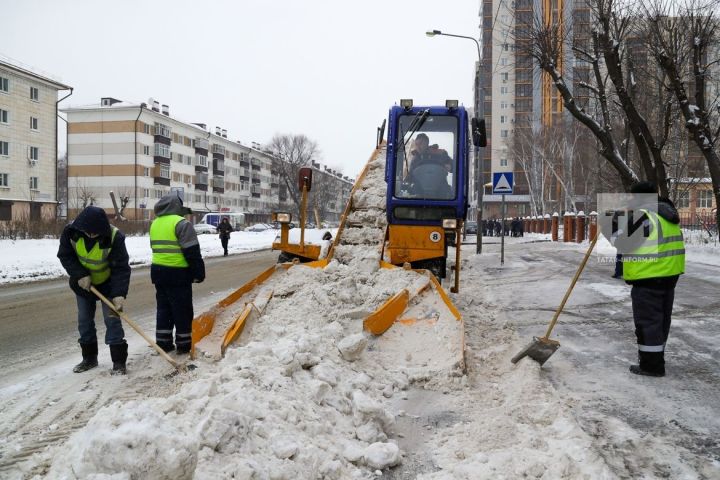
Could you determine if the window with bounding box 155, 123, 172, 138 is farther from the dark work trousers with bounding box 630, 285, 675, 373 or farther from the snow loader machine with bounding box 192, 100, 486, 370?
the dark work trousers with bounding box 630, 285, 675, 373

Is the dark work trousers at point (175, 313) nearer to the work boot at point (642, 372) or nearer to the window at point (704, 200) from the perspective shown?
the work boot at point (642, 372)

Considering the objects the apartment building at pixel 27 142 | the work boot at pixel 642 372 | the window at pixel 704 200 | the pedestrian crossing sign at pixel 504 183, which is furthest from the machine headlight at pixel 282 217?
the window at pixel 704 200

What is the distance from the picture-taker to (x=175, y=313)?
5.67m

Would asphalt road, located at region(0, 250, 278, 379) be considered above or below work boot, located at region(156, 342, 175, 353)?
below

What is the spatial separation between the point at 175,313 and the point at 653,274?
4.55 m

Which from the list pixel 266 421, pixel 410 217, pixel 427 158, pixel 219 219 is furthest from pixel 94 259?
pixel 219 219

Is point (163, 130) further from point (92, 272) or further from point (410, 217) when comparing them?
point (92, 272)

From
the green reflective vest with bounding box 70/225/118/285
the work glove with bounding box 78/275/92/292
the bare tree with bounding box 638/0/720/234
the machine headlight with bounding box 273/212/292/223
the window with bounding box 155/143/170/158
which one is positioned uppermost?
the window with bounding box 155/143/170/158

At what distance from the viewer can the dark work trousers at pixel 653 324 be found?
16.0ft

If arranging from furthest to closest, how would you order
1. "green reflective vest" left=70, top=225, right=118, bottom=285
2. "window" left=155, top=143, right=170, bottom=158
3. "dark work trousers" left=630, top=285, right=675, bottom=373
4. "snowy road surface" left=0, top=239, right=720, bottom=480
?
"window" left=155, top=143, right=170, bottom=158
"green reflective vest" left=70, top=225, right=118, bottom=285
"dark work trousers" left=630, top=285, right=675, bottom=373
"snowy road surface" left=0, top=239, right=720, bottom=480

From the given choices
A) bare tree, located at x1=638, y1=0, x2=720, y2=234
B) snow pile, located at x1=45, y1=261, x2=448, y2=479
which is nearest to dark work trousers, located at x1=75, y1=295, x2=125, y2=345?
snow pile, located at x1=45, y1=261, x2=448, y2=479

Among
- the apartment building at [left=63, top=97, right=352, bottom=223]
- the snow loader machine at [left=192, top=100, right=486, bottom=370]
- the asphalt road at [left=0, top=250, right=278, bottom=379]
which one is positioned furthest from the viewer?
the apartment building at [left=63, top=97, right=352, bottom=223]

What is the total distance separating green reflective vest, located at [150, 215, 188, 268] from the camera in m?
5.65

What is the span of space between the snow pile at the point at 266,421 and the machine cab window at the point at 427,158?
3.02 meters
